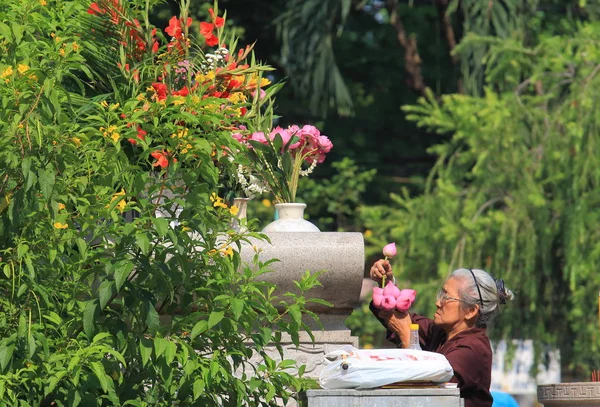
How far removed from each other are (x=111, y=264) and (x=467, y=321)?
59.5 inches

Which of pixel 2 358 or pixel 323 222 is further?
pixel 323 222

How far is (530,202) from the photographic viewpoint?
512 inches

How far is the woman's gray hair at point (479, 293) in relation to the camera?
15.9 ft

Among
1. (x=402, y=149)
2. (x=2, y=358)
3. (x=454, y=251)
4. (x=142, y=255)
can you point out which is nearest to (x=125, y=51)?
(x=142, y=255)

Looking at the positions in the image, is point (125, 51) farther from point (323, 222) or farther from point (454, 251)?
point (323, 222)

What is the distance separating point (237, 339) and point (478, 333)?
1.02 metres

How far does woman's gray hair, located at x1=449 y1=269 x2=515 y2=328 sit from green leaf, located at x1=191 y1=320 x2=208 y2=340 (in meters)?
1.23

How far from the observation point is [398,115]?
19438 mm

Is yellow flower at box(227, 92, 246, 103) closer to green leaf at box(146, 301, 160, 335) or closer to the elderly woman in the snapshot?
the elderly woman

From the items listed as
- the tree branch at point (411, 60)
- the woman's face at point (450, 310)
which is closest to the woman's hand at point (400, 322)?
the woman's face at point (450, 310)

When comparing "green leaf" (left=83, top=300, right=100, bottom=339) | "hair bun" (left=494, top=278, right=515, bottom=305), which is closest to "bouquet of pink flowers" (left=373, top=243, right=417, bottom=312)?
"hair bun" (left=494, top=278, right=515, bottom=305)

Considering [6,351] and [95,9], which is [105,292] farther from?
[95,9]

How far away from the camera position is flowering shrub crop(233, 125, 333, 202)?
5.44 meters

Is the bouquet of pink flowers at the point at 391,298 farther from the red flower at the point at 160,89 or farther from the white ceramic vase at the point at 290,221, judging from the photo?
the red flower at the point at 160,89
